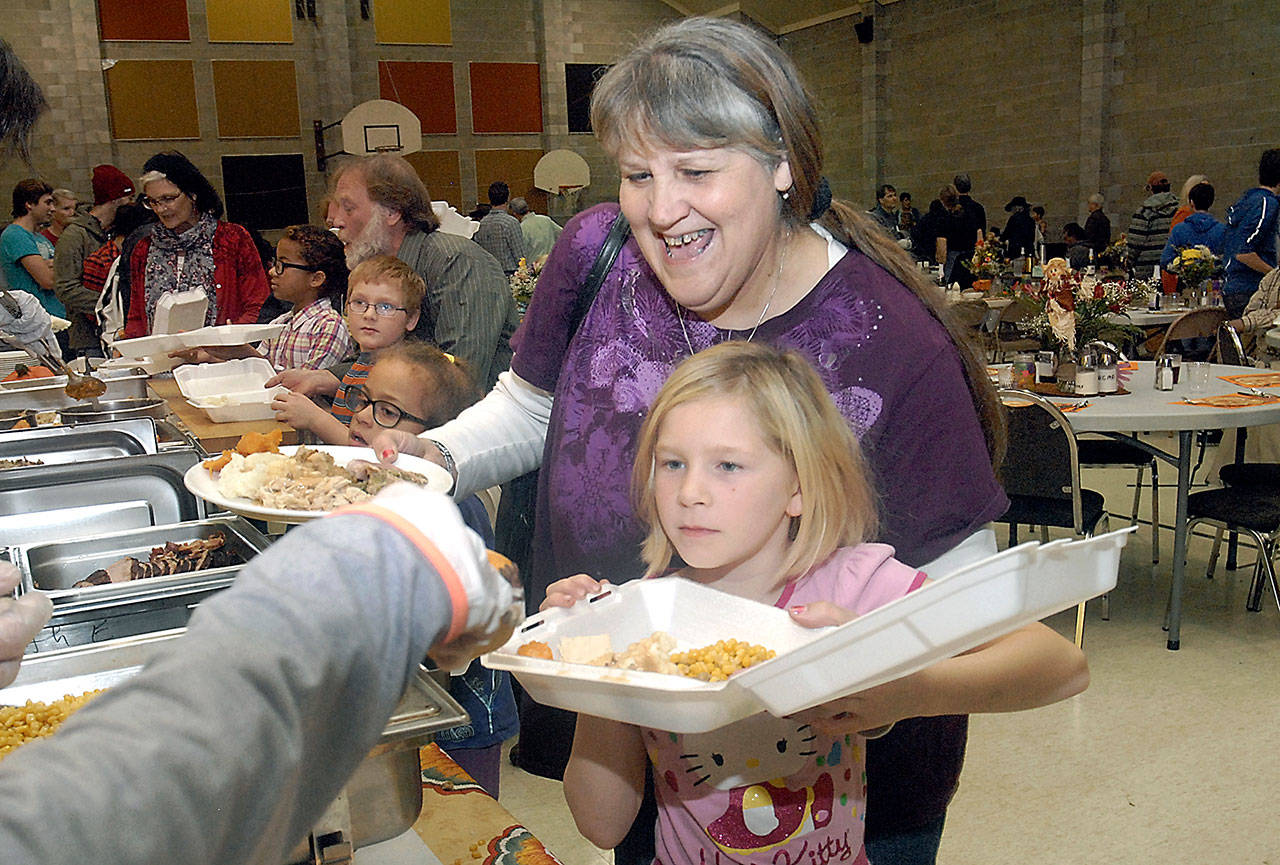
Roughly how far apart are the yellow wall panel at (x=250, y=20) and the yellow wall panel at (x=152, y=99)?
0.64 metres

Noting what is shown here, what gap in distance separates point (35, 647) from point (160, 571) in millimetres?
188

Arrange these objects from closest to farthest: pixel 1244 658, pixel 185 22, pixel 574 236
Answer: pixel 574 236 < pixel 1244 658 < pixel 185 22

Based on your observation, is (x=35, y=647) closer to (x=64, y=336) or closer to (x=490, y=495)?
(x=490, y=495)

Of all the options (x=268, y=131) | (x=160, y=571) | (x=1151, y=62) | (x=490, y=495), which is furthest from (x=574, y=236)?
(x=268, y=131)

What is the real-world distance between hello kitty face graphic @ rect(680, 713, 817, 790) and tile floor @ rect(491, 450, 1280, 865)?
4.62 feet

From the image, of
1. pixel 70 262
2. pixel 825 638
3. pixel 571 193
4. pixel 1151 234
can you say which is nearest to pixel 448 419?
pixel 825 638

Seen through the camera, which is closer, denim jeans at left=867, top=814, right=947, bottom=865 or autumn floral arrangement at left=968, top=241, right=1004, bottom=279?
denim jeans at left=867, top=814, right=947, bottom=865

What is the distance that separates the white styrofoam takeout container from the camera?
274cm

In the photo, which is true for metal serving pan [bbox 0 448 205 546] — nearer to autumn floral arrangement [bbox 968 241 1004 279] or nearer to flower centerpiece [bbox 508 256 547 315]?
flower centerpiece [bbox 508 256 547 315]

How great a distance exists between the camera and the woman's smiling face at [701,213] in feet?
3.80

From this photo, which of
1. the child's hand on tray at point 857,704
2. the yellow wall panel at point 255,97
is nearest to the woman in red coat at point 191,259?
the child's hand on tray at point 857,704

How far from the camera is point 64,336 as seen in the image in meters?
7.43

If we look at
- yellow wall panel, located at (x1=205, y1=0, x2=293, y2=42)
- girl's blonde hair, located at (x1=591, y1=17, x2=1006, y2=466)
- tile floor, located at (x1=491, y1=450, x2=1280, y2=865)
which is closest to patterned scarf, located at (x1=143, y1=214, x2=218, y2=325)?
tile floor, located at (x1=491, y1=450, x2=1280, y2=865)

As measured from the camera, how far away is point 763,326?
49.7 inches
